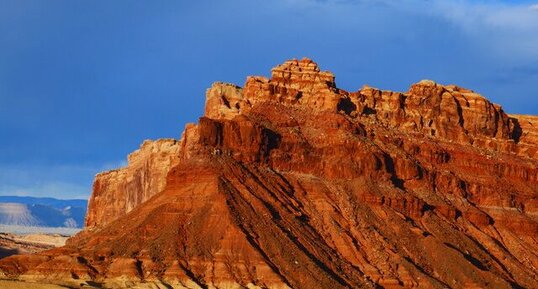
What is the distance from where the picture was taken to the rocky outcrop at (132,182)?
15812cm

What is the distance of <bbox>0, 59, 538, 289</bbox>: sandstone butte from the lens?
98.1 meters

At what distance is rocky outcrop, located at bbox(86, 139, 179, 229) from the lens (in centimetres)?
15812

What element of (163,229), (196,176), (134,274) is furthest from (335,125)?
(134,274)

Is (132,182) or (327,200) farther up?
(132,182)

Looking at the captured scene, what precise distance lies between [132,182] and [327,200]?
196 feet

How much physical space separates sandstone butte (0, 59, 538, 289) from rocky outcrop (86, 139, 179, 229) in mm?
2263

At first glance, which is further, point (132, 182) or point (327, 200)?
point (132, 182)

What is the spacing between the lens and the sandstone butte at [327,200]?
98125 millimetres

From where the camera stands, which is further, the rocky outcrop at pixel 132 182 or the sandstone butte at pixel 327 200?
the rocky outcrop at pixel 132 182

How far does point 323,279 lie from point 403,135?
136 ft

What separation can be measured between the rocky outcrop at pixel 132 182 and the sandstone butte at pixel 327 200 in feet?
7.42

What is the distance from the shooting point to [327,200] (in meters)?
116

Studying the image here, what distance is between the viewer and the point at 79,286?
305 feet

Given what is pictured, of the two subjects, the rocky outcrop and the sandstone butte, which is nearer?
the sandstone butte
